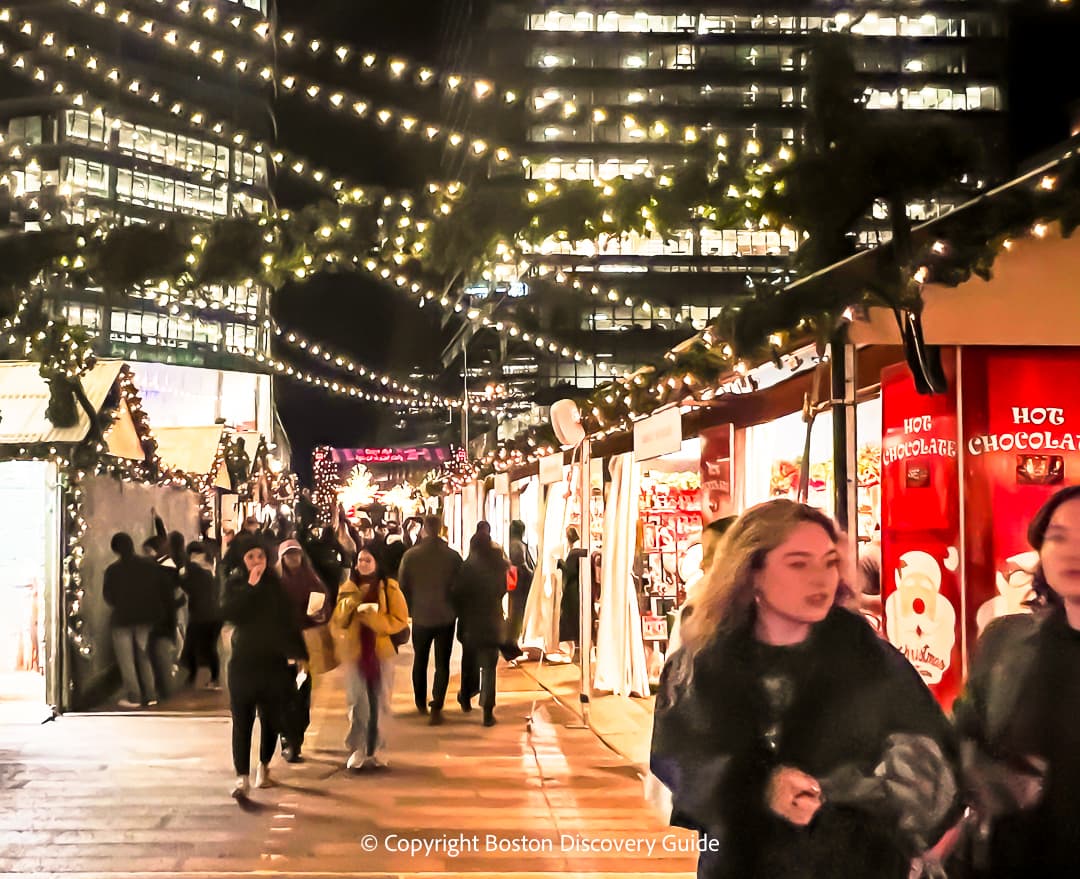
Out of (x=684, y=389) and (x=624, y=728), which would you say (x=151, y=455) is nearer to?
(x=624, y=728)

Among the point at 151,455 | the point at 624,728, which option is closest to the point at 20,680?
the point at 151,455

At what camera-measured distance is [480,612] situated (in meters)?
10.9

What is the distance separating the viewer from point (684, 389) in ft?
24.5

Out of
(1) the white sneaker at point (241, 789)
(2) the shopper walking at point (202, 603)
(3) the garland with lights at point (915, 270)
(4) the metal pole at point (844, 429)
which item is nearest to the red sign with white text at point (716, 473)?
(3) the garland with lights at point (915, 270)

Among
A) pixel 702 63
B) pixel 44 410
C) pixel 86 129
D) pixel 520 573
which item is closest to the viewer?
pixel 44 410

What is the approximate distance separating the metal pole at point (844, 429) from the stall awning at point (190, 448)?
10421 millimetres

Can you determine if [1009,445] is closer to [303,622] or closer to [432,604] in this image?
[303,622]

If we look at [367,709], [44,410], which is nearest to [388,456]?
[44,410]

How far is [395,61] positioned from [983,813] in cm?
614

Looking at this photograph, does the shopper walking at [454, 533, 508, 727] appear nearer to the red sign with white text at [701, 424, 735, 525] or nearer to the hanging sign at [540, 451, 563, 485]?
the hanging sign at [540, 451, 563, 485]

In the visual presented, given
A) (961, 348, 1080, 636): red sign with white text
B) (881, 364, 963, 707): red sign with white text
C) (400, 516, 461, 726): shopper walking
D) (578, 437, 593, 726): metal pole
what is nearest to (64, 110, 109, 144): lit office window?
(400, 516, 461, 726): shopper walking

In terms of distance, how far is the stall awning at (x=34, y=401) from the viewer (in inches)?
405

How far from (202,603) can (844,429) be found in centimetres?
855

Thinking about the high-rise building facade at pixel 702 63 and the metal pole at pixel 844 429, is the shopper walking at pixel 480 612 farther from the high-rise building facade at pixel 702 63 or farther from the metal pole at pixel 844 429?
the high-rise building facade at pixel 702 63
